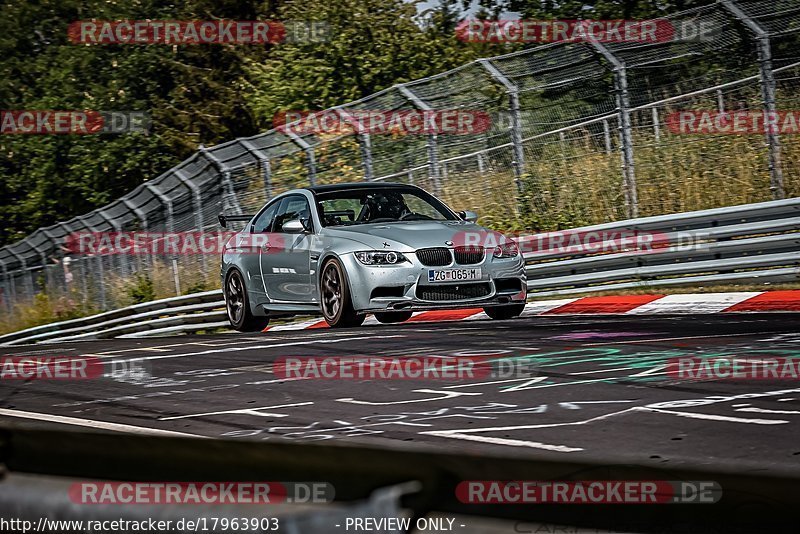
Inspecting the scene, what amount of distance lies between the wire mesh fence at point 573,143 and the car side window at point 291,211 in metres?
4.37

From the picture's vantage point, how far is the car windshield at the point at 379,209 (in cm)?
1279

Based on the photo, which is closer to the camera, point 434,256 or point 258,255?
point 434,256

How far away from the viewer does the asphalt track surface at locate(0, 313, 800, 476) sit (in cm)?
497

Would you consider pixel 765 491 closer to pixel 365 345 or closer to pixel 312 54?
pixel 365 345

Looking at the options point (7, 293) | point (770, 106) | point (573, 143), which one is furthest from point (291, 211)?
point (7, 293)

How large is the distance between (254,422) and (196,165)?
16091mm

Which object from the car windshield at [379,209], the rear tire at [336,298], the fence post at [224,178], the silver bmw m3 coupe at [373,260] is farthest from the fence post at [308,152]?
the rear tire at [336,298]

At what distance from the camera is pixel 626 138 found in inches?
617

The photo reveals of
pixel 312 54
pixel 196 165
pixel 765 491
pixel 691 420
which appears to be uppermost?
pixel 312 54

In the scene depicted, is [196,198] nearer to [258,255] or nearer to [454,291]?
[258,255]

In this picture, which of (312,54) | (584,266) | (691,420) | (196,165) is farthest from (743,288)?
(312,54)

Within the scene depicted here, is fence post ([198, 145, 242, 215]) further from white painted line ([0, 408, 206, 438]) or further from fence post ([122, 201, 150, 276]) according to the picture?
white painted line ([0, 408, 206, 438])

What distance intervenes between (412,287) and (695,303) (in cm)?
292

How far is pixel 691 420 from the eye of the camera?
17.5 ft
